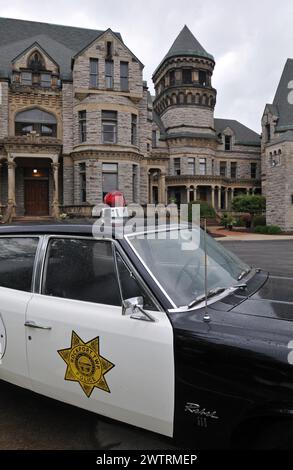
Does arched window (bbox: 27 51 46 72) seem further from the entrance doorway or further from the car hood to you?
the car hood

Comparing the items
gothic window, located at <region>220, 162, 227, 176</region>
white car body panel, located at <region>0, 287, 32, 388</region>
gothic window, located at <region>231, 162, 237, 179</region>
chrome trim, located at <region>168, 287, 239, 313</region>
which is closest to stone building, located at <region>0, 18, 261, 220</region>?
gothic window, located at <region>220, 162, 227, 176</region>

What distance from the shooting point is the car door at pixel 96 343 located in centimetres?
225

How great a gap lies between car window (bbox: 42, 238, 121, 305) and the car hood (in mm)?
954

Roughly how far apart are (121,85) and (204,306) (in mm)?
28007

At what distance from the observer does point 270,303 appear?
253 centimetres

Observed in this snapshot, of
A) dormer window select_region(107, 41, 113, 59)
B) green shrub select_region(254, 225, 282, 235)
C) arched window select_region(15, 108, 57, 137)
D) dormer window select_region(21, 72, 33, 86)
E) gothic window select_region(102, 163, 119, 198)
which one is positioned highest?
dormer window select_region(107, 41, 113, 59)

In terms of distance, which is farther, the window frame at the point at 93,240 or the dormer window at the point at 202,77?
the dormer window at the point at 202,77

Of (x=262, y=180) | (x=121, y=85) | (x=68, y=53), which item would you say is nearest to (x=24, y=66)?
(x=68, y=53)

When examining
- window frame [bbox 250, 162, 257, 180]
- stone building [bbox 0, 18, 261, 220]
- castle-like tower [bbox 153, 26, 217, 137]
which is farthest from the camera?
window frame [bbox 250, 162, 257, 180]

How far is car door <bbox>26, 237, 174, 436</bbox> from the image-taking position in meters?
2.25

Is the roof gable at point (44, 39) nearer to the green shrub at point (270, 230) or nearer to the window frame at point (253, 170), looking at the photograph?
the green shrub at point (270, 230)

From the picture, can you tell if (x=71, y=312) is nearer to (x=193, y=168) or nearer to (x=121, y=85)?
(x=121, y=85)

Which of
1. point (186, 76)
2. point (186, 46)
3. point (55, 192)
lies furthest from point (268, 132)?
point (55, 192)

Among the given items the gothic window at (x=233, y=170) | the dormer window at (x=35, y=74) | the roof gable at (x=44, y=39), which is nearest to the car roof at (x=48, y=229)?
the dormer window at (x=35, y=74)
